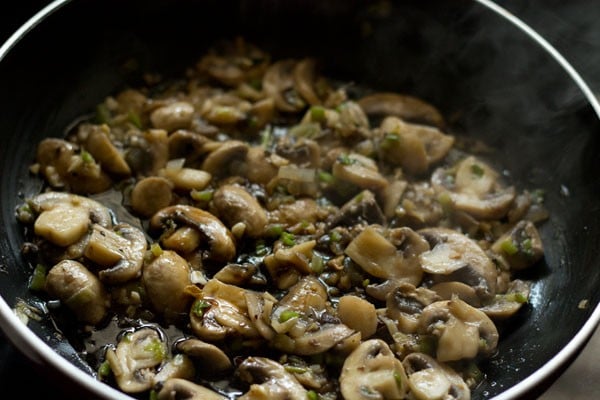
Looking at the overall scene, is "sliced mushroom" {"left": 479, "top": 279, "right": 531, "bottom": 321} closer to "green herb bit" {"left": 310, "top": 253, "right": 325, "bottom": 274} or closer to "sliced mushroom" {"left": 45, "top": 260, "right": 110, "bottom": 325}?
"green herb bit" {"left": 310, "top": 253, "right": 325, "bottom": 274}

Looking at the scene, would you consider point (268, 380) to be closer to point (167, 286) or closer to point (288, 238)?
point (167, 286)

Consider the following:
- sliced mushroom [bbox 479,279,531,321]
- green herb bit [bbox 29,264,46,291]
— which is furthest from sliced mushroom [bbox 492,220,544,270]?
green herb bit [bbox 29,264,46,291]

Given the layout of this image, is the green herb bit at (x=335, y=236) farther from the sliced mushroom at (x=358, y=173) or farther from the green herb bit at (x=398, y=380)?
the green herb bit at (x=398, y=380)

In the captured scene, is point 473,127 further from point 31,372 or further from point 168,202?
point 31,372

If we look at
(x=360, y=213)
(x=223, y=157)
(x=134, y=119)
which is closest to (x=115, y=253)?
(x=223, y=157)

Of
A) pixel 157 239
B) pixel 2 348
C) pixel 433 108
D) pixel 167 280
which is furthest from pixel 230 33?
pixel 2 348

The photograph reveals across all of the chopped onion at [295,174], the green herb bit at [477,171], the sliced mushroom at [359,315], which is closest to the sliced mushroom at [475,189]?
the green herb bit at [477,171]
